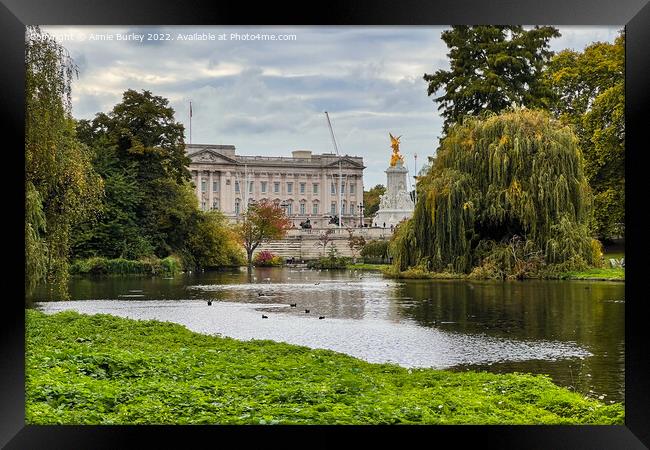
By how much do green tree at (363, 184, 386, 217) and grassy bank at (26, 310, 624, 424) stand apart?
15443 millimetres

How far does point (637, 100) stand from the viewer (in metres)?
5.34

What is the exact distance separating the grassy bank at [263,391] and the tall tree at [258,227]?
9851mm

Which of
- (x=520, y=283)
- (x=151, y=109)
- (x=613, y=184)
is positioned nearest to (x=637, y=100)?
(x=151, y=109)

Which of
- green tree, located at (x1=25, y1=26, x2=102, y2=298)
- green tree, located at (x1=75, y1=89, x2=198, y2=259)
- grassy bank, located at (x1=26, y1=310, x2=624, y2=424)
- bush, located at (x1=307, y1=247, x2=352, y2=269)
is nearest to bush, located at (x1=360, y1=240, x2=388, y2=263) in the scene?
bush, located at (x1=307, y1=247, x2=352, y2=269)

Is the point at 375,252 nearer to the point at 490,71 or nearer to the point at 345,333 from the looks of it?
the point at 490,71

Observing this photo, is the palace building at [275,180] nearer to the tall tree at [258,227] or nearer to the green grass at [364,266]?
the tall tree at [258,227]

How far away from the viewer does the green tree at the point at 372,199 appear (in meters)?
23.8

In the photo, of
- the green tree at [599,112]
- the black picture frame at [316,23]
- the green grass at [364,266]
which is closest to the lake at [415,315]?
the black picture frame at [316,23]

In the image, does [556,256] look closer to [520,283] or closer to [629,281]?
[520,283]

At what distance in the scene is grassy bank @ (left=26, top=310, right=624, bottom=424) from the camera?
223 inches

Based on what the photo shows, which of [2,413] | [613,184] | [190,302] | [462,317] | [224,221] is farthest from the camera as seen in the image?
[613,184]

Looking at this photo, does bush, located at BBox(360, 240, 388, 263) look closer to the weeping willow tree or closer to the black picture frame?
the weeping willow tree

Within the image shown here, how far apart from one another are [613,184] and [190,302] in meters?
10.4

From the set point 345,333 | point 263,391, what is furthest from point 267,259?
point 263,391
